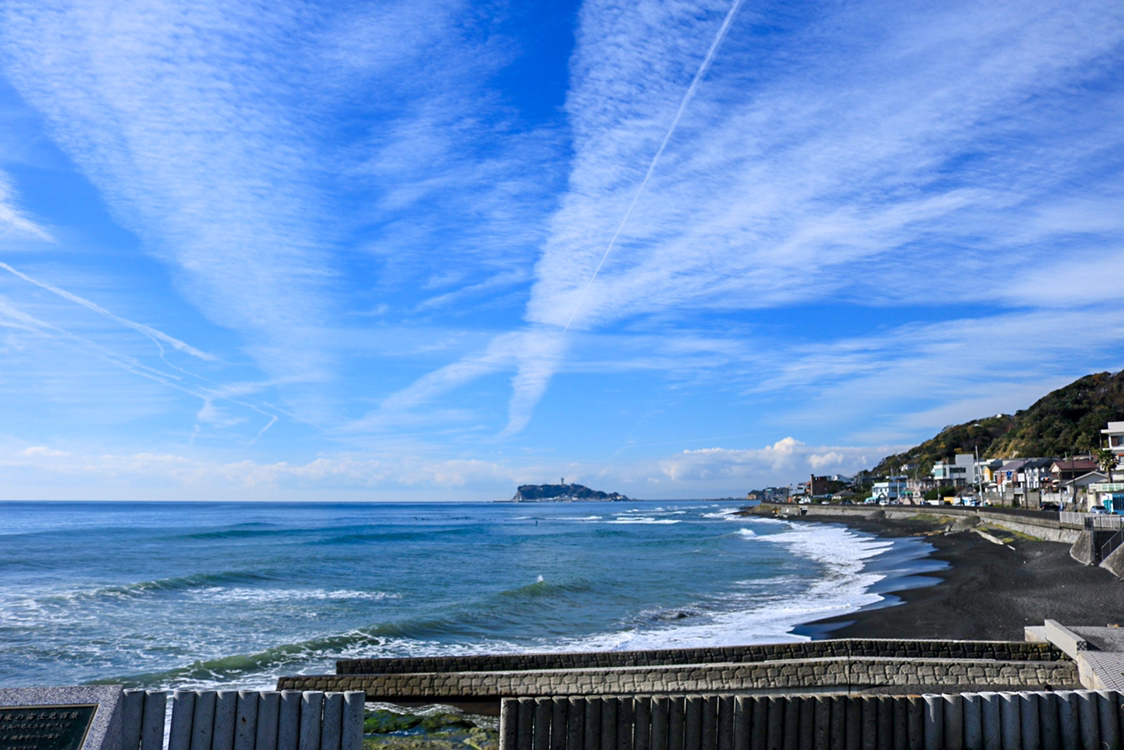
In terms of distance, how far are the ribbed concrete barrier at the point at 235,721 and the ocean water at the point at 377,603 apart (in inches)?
416

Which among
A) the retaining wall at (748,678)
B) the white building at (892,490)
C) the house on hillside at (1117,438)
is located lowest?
the white building at (892,490)

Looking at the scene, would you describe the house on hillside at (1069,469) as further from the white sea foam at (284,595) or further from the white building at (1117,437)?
the white sea foam at (284,595)

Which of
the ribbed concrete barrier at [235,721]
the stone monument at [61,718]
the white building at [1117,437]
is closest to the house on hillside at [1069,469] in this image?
the white building at [1117,437]

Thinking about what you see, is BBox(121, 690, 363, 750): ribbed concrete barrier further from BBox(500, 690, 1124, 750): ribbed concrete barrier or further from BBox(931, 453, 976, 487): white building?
BBox(931, 453, 976, 487): white building

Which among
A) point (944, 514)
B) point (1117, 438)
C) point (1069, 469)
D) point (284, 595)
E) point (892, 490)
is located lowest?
point (892, 490)

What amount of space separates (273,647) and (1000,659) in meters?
16.0

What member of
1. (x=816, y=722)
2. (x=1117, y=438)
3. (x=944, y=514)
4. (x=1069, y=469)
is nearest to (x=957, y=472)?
(x=1069, y=469)

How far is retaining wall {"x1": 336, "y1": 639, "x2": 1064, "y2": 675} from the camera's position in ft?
39.9

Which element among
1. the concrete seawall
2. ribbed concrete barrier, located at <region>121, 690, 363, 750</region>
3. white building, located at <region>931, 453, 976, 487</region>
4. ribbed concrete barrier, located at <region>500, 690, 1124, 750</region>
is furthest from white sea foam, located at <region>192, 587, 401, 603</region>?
white building, located at <region>931, 453, 976, 487</region>

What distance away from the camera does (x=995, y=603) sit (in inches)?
838

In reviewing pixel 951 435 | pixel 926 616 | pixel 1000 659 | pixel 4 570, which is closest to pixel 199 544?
pixel 4 570

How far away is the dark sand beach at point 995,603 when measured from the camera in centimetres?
1795

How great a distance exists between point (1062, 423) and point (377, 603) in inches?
5193

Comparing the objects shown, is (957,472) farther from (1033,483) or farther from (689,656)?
(689,656)
